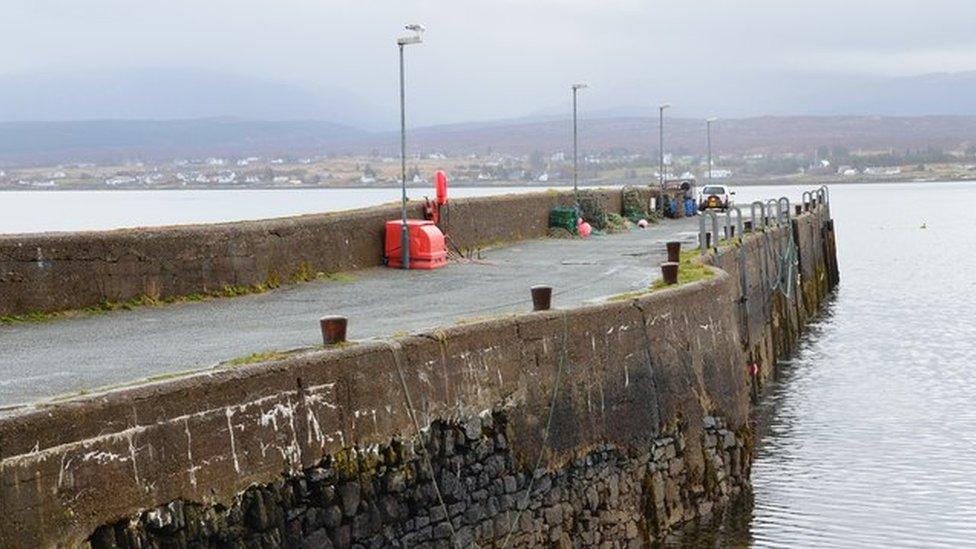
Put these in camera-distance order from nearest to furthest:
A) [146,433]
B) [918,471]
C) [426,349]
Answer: [146,433] → [426,349] → [918,471]

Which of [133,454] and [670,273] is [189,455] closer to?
[133,454]

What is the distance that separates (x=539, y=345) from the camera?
47.6 ft

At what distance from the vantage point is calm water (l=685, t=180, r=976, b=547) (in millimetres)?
19625

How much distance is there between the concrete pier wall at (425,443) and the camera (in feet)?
31.3

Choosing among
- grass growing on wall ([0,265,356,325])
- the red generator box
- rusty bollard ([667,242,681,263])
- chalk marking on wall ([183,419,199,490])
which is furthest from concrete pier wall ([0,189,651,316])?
chalk marking on wall ([183,419,199,490])

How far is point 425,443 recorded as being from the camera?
12609 mm

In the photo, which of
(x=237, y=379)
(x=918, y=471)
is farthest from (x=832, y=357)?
(x=237, y=379)

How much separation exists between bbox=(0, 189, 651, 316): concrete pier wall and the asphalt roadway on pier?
330 millimetres

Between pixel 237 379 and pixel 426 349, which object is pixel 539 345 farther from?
pixel 237 379

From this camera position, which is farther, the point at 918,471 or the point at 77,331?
the point at 918,471

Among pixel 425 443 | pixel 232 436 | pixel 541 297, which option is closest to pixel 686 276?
pixel 541 297

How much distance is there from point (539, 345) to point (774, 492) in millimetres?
7895

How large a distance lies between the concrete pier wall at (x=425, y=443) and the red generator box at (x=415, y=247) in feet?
18.9

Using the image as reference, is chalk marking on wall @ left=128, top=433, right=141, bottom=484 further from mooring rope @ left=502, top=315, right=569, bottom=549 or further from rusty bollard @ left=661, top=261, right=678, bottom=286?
rusty bollard @ left=661, top=261, right=678, bottom=286
